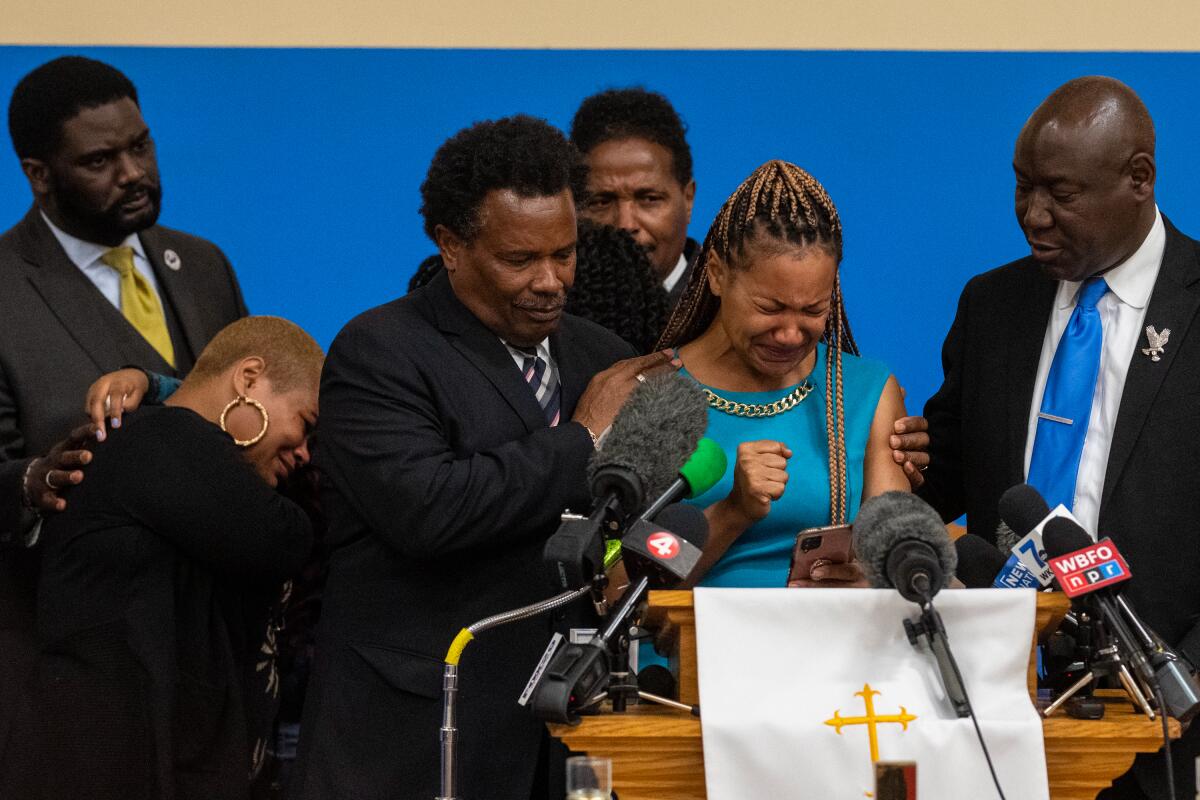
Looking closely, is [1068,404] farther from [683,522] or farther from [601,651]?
[601,651]

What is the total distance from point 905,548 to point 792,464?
0.75 m

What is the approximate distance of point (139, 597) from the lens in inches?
133

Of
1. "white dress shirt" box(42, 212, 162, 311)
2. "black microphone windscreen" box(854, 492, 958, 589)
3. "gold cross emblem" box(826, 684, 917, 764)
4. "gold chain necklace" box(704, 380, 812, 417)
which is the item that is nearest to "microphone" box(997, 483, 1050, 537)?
"black microphone windscreen" box(854, 492, 958, 589)

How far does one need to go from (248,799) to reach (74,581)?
1.97 feet

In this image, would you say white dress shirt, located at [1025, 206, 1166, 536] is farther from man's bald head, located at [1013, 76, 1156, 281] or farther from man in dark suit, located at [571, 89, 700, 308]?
man in dark suit, located at [571, 89, 700, 308]

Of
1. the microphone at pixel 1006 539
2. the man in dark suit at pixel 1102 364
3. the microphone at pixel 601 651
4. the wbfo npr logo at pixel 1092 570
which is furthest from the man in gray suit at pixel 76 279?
the wbfo npr logo at pixel 1092 570

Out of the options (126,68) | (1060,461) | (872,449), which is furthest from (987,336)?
(126,68)

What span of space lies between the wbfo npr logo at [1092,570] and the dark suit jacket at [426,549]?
901 millimetres

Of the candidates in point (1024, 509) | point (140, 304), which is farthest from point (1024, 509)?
point (140, 304)

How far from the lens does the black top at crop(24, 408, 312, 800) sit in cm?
335

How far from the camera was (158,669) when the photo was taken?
3359mm

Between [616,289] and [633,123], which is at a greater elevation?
[633,123]

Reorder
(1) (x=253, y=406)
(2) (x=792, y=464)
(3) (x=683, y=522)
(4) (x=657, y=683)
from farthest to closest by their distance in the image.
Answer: (1) (x=253, y=406), (2) (x=792, y=464), (4) (x=657, y=683), (3) (x=683, y=522)

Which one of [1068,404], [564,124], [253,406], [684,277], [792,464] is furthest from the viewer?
[564,124]
